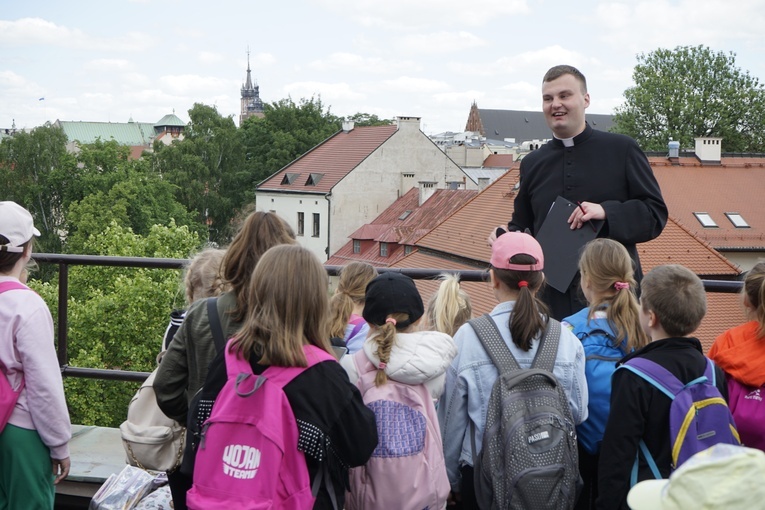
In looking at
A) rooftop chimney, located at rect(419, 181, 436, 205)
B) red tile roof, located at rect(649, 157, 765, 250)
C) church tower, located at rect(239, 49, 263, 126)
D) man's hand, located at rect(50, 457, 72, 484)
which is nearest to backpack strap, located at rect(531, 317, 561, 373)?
man's hand, located at rect(50, 457, 72, 484)

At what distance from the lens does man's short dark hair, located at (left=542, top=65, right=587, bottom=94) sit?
12.1 ft

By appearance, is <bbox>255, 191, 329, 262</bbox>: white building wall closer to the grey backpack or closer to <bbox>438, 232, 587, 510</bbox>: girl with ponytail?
<bbox>438, 232, 587, 510</bbox>: girl with ponytail

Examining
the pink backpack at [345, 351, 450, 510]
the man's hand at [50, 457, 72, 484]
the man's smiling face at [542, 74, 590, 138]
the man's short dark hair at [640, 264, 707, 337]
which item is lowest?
the man's hand at [50, 457, 72, 484]

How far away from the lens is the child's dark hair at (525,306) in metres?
3.07

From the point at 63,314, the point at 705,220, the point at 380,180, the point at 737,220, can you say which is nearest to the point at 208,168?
the point at 380,180

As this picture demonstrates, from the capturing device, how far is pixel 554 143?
3.89 m

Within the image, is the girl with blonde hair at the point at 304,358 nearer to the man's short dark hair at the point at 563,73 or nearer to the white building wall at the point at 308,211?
the man's short dark hair at the point at 563,73

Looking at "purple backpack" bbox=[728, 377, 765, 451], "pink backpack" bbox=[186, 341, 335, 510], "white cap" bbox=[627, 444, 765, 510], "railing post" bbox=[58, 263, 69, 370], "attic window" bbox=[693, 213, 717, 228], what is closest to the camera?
"white cap" bbox=[627, 444, 765, 510]

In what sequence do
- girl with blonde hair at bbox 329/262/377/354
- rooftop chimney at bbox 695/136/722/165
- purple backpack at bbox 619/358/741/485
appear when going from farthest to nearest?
1. rooftop chimney at bbox 695/136/722/165
2. girl with blonde hair at bbox 329/262/377/354
3. purple backpack at bbox 619/358/741/485

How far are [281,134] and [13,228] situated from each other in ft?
178

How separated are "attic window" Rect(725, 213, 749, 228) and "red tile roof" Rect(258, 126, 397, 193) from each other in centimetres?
2022

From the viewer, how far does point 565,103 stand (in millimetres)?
3691

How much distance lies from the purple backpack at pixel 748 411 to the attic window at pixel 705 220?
110 ft

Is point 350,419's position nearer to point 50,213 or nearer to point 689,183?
point 689,183
